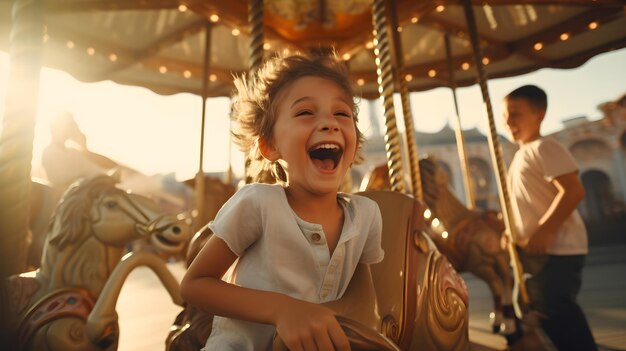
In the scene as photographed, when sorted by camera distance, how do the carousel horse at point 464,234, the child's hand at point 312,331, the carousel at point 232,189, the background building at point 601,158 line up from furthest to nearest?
the background building at point 601,158
the carousel horse at point 464,234
the carousel at point 232,189
the child's hand at point 312,331

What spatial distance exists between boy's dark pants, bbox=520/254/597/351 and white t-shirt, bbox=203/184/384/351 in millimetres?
1341

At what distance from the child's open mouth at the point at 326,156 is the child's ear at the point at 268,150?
10 centimetres

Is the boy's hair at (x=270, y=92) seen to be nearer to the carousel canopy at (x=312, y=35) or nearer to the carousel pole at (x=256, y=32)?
the carousel pole at (x=256, y=32)

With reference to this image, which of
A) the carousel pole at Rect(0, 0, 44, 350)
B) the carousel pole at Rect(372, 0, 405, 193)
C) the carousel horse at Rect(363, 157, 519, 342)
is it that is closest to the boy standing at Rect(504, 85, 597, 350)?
the carousel pole at Rect(372, 0, 405, 193)

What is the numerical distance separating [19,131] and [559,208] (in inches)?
84.7

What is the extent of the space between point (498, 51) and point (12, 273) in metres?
4.53

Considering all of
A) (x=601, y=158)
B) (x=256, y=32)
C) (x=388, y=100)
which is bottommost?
(x=388, y=100)

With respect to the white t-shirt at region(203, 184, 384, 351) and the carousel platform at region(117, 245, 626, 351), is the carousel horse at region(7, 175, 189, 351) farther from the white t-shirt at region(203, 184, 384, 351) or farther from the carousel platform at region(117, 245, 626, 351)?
the carousel platform at region(117, 245, 626, 351)

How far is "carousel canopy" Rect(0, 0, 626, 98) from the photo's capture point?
2.42 m

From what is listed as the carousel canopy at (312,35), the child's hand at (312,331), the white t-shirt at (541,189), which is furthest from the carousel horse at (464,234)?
the child's hand at (312,331)

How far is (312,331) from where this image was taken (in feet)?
1.52

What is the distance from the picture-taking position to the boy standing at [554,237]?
60.6 inches

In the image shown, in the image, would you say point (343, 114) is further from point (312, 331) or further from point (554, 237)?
point (554, 237)

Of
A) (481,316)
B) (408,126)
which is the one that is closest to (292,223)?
(408,126)
